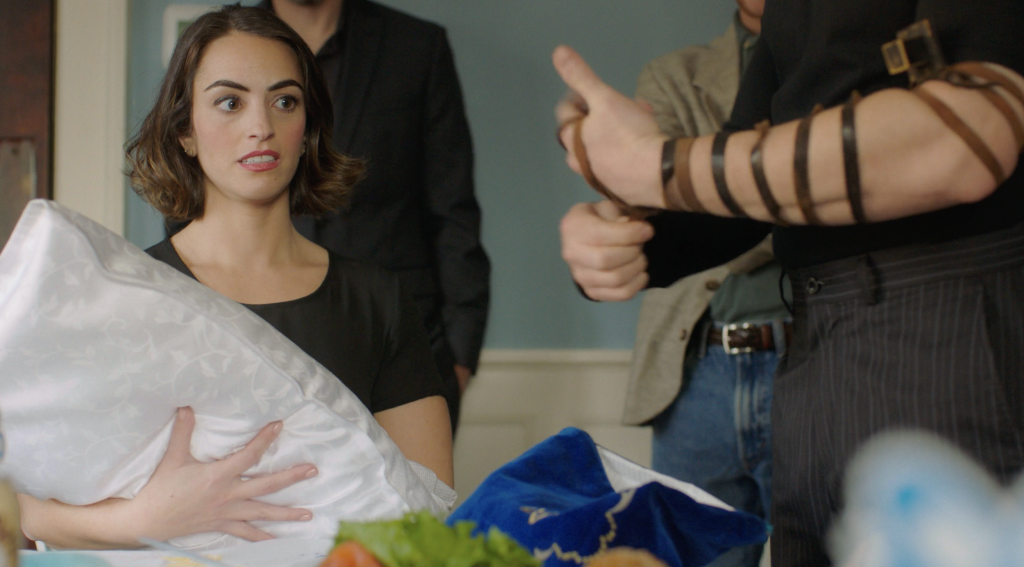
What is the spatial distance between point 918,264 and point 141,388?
2.28 ft

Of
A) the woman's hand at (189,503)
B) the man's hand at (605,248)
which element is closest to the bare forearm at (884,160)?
the man's hand at (605,248)

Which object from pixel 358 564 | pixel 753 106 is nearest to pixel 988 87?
pixel 753 106

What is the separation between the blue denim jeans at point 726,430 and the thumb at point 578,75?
3.70ft

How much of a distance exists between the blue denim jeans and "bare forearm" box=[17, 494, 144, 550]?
1175 millimetres

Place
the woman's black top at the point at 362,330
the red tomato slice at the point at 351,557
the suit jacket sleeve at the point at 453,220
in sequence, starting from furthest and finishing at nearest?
the suit jacket sleeve at the point at 453,220, the woman's black top at the point at 362,330, the red tomato slice at the point at 351,557

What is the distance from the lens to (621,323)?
8.32ft

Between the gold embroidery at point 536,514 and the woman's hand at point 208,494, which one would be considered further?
the woman's hand at point 208,494

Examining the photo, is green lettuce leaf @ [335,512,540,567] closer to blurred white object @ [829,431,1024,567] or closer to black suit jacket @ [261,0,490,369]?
blurred white object @ [829,431,1024,567]

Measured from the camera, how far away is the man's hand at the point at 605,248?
0.73 metres

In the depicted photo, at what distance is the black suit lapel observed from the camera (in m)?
1.93

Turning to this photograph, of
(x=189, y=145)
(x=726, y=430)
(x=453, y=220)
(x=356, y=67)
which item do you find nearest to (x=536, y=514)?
(x=189, y=145)

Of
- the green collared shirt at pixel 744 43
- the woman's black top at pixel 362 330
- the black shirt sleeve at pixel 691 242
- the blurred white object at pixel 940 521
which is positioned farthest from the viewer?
the green collared shirt at pixel 744 43

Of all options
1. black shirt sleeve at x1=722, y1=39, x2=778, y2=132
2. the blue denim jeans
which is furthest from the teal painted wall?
black shirt sleeve at x1=722, y1=39, x2=778, y2=132

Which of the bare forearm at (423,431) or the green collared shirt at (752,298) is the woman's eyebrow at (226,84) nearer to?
the bare forearm at (423,431)
